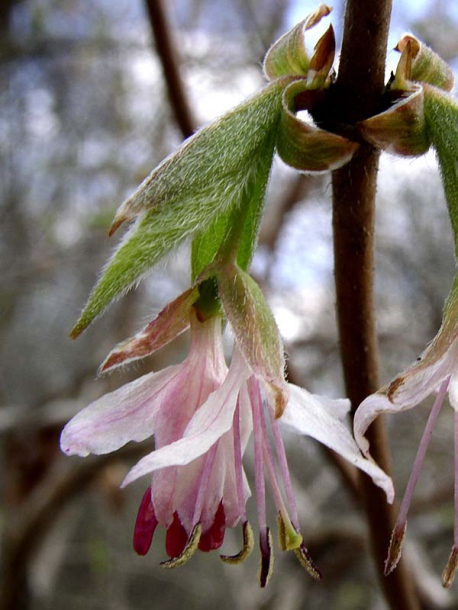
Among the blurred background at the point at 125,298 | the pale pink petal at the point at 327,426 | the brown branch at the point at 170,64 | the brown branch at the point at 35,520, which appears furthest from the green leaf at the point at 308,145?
the brown branch at the point at 35,520

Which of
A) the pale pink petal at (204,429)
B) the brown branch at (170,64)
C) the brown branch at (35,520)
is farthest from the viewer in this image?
the brown branch at (35,520)

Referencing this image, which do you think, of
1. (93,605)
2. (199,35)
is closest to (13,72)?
(199,35)

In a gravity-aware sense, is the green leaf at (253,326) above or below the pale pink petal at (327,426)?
above

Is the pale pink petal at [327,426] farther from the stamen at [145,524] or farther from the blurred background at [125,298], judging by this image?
the blurred background at [125,298]

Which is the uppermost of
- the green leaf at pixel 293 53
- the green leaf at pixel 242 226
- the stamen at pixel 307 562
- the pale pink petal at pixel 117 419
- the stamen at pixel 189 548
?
the green leaf at pixel 293 53

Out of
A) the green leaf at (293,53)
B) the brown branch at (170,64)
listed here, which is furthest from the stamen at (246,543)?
the brown branch at (170,64)

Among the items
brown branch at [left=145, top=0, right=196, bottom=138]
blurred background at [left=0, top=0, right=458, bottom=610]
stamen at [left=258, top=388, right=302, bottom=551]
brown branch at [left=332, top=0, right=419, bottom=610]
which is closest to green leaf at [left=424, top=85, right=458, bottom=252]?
brown branch at [left=332, top=0, right=419, bottom=610]

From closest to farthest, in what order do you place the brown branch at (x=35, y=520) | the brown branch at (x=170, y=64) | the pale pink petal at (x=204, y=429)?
the pale pink petal at (x=204, y=429)
the brown branch at (x=170, y=64)
the brown branch at (x=35, y=520)

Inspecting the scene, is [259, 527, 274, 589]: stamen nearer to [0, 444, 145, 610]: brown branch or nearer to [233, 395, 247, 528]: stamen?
[233, 395, 247, 528]: stamen

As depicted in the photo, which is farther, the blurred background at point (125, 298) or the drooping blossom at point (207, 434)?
the blurred background at point (125, 298)
